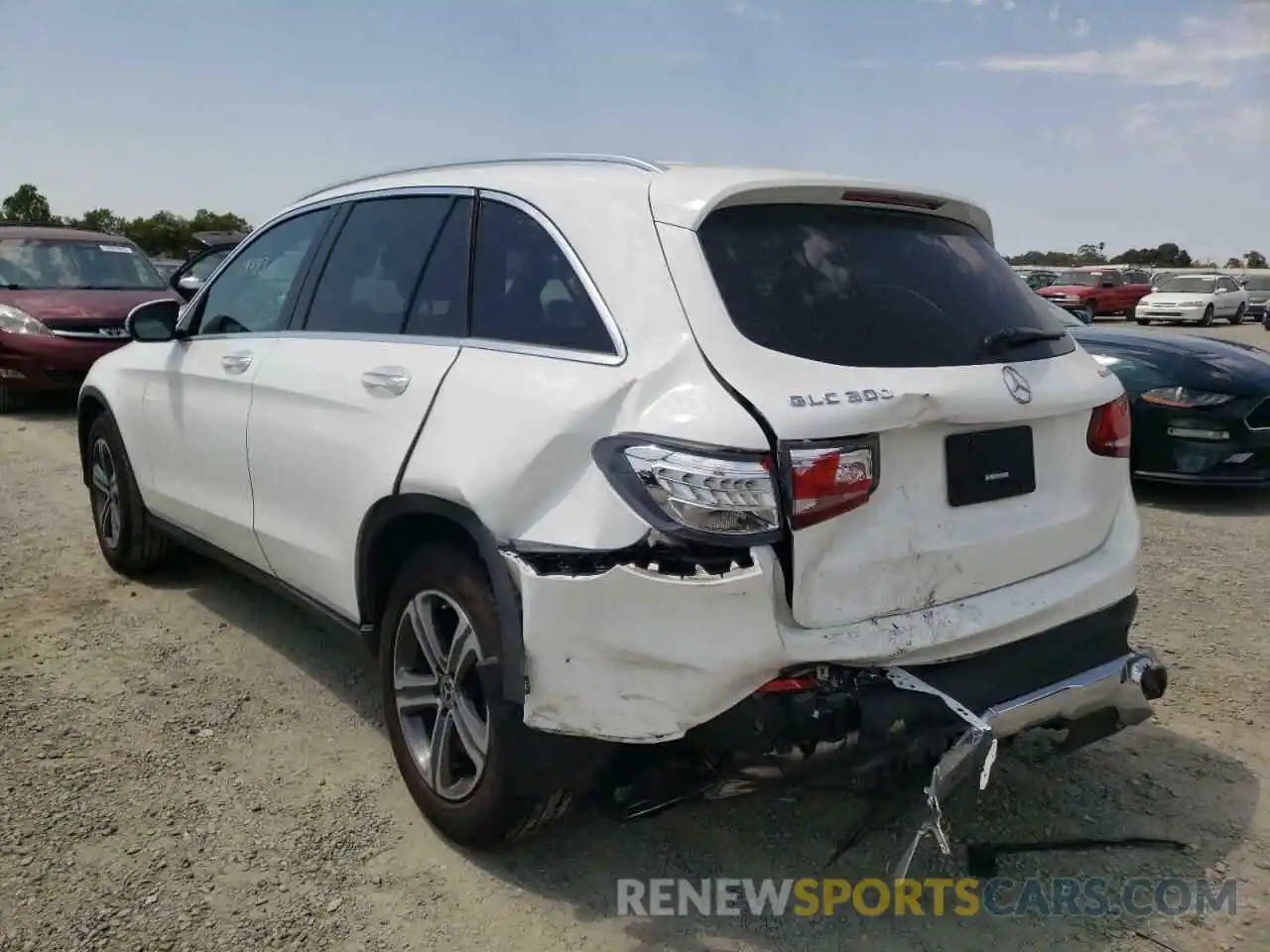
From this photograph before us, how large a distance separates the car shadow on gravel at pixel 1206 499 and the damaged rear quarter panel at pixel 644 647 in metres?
5.59

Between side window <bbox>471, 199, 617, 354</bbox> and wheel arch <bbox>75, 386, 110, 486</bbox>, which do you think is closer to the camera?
side window <bbox>471, 199, 617, 354</bbox>

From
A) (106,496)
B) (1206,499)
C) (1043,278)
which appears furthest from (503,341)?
(1043,278)

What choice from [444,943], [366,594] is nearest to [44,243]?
[366,594]

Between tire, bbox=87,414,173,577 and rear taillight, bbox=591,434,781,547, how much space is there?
3.42 meters

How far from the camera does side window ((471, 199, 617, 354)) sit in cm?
260

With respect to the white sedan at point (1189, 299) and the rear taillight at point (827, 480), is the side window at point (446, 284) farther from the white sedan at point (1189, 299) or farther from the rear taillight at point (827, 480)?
the white sedan at point (1189, 299)

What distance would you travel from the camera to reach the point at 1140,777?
10.9ft

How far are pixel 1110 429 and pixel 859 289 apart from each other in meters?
0.88

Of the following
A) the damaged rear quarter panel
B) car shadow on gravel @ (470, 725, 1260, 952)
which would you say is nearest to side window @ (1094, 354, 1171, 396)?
car shadow on gravel @ (470, 725, 1260, 952)

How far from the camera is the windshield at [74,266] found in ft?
35.8

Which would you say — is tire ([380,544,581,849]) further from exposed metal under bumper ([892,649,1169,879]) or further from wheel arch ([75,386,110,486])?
wheel arch ([75,386,110,486])

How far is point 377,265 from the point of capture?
3.42 m

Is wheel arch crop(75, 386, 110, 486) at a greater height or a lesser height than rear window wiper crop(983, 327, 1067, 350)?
lesser

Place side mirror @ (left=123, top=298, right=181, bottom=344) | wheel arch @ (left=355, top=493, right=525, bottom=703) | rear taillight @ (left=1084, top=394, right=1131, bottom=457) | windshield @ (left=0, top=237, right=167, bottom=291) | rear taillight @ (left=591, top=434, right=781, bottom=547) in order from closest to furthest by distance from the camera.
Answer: rear taillight @ (left=591, top=434, right=781, bottom=547) → wheel arch @ (left=355, top=493, right=525, bottom=703) → rear taillight @ (left=1084, top=394, right=1131, bottom=457) → side mirror @ (left=123, top=298, right=181, bottom=344) → windshield @ (left=0, top=237, right=167, bottom=291)
